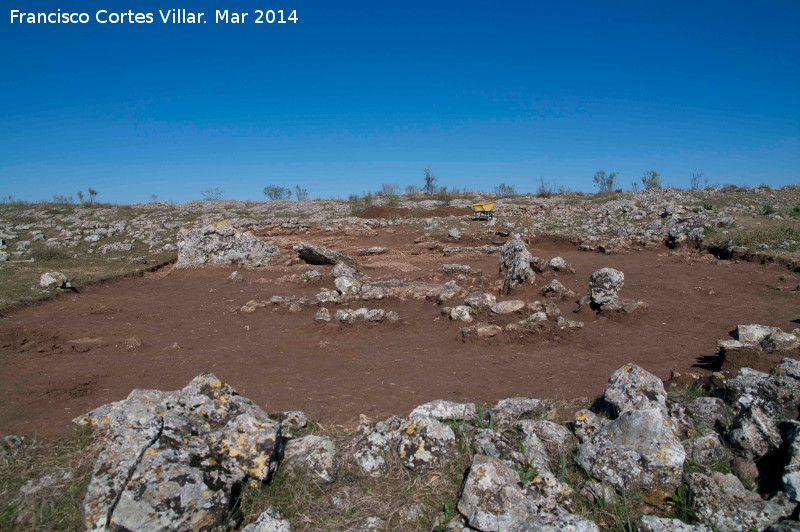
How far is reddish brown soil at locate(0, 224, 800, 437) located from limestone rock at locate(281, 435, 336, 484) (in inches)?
40.0

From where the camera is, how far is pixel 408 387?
5.16 m

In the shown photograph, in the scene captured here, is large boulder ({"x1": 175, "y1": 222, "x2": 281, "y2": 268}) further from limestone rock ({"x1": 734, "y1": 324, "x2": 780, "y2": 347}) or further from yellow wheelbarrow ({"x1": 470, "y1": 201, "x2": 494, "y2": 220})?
limestone rock ({"x1": 734, "y1": 324, "x2": 780, "y2": 347})

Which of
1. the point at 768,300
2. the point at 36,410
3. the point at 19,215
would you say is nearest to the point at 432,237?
the point at 768,300

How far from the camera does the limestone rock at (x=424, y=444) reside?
316cm

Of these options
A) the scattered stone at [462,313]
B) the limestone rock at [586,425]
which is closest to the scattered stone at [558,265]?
the scattered stone at [462,313]

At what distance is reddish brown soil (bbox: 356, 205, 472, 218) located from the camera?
2089 centimetres

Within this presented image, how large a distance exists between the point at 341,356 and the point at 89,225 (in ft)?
58.5

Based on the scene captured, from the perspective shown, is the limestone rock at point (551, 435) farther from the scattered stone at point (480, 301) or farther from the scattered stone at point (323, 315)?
the scattered stone at point (323, 315)

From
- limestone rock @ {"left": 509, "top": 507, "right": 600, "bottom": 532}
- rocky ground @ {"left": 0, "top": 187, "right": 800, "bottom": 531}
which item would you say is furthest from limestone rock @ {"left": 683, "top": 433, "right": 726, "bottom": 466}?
limestone rock @ {"left": 509, "top": 507, "right": 600, "bottom": 532}

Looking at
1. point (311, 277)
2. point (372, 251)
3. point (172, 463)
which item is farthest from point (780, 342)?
point (372, 251)

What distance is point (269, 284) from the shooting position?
34.1 feet

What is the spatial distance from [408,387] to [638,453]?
2693 mm

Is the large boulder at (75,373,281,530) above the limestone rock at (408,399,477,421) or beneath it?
above

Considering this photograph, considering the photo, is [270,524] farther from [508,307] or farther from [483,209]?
[483,209]
